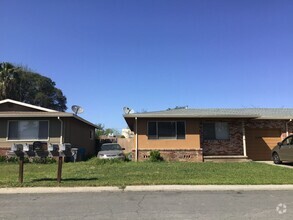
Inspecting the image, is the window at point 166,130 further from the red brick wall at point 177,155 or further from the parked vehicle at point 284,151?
the parked vehicle at point 284,151

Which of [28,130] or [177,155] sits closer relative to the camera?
[177,155]

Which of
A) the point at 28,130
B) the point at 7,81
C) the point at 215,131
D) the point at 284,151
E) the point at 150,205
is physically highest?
the point at 7,81

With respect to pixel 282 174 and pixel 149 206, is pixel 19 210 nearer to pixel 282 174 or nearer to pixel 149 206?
pixel 149 206

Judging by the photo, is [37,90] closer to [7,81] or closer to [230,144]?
[7,81]

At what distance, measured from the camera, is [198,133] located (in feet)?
68.7

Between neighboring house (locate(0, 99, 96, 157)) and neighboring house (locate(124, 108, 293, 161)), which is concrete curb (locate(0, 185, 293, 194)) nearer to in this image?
neighboring house (locate(124, 108, 293, 161))

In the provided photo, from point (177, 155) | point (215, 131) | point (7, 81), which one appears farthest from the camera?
point (7, 81)

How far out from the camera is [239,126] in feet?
71.1

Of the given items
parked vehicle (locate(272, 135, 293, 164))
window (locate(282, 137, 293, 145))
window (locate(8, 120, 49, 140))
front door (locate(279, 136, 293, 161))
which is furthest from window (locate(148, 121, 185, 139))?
window (locate(8, 120, 49, 140))

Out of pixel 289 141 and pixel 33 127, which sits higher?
pixel 33 127

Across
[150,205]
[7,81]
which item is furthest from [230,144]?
[7,81]

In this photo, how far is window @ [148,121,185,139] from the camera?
20.9 meters

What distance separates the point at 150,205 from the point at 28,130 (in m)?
15.5

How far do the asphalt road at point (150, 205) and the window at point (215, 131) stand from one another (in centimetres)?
1167
